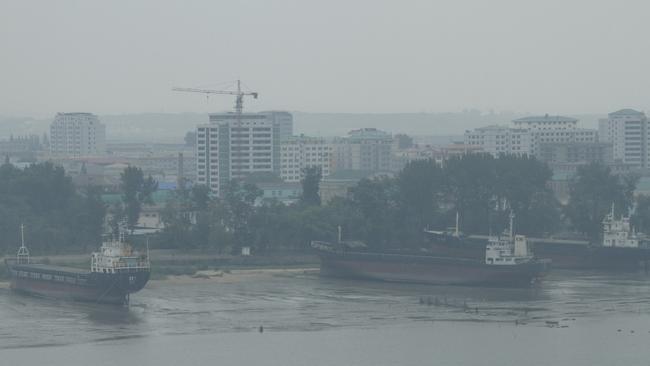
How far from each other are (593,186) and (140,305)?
30.2 metres

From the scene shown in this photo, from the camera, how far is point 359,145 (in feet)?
418

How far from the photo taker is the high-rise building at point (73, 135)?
512 feet

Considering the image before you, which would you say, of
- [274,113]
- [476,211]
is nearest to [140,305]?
[476,211]

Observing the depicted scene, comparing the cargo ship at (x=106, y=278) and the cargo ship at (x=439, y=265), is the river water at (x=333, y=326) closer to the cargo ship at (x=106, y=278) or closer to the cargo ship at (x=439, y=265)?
the cargo ship at (x=106, y=278)

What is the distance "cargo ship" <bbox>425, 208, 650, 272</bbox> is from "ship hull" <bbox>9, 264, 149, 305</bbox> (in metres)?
17.6

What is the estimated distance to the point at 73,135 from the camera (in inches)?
6181

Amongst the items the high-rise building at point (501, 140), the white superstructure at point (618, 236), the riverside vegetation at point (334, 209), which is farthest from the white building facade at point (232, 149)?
the white superstructure at point (618, 236)

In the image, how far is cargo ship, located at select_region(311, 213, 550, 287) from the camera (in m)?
53.7

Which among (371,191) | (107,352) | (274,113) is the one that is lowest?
(107,352)

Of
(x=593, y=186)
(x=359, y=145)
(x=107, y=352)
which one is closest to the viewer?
(x=107, y=352)

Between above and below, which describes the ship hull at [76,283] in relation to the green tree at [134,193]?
below

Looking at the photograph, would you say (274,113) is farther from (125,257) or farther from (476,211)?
(125,257)

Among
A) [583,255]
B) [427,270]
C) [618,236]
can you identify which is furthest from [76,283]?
[618,236]

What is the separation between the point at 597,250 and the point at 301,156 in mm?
56655
